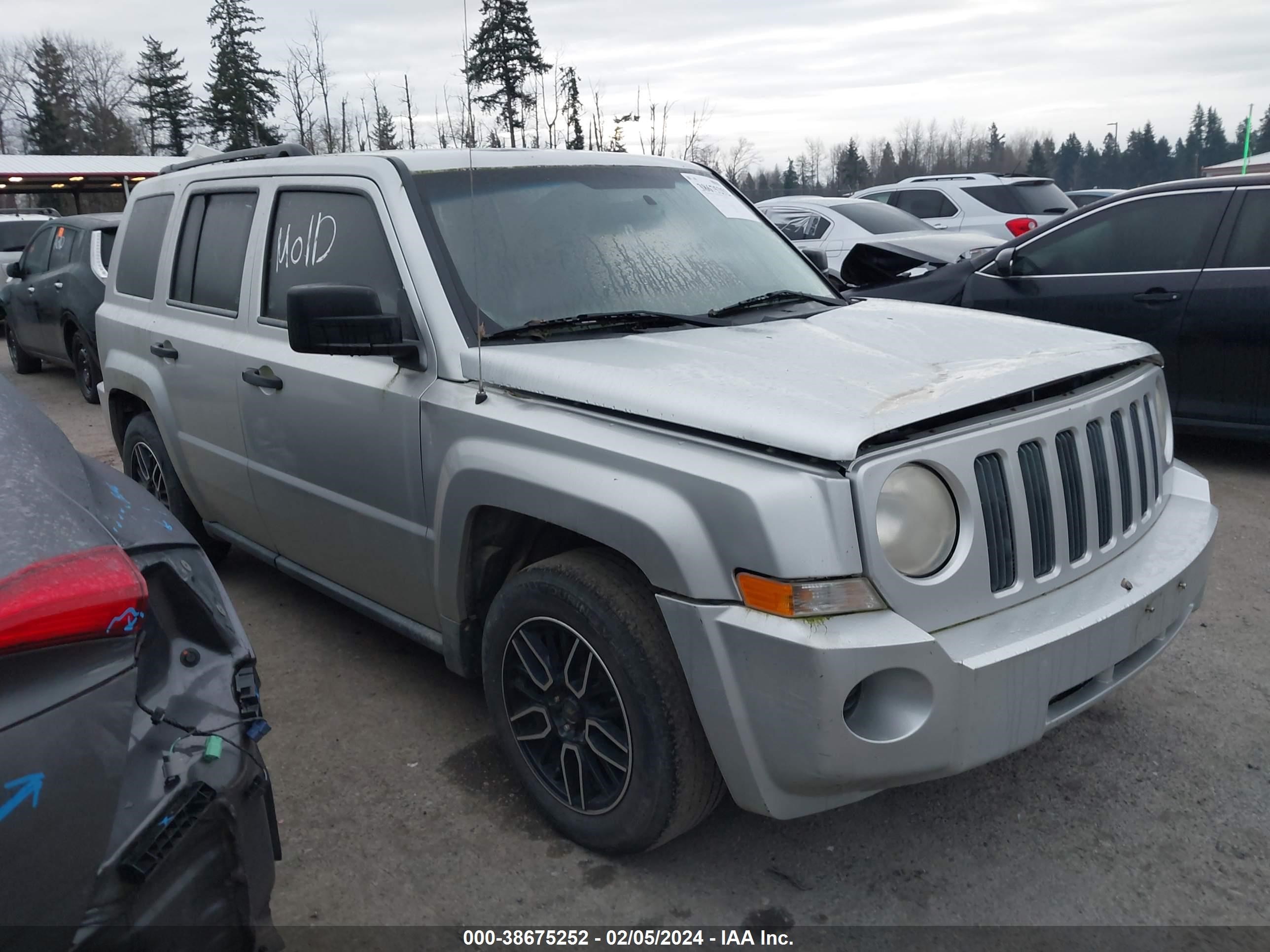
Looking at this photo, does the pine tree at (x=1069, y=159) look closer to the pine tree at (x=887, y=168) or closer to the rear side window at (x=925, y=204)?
the pine tree at (x=887, y=168)

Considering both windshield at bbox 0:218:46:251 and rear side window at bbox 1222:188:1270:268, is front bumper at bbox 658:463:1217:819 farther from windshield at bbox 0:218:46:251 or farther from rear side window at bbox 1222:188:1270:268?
windshield at bbox 0:218:46:251

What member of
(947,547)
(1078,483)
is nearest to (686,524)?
(947,547)

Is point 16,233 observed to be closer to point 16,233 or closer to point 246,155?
point 16,233

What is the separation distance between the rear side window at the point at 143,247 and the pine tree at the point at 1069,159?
348 feet

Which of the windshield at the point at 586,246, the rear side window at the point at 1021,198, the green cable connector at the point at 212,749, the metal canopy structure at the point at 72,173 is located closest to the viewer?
the green cable connector at the point at 212,749

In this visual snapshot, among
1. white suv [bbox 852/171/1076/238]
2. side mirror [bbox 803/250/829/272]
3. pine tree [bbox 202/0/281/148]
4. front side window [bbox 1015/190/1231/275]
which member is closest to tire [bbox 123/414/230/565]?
front side window [bbox 1015/190/1231/275]

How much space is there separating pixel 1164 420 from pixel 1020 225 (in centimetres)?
968

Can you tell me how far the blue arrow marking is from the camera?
1.44 meters

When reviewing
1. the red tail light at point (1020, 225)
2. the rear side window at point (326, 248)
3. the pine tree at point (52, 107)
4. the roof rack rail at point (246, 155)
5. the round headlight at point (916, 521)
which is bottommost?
the round headlight at point (916, 521)

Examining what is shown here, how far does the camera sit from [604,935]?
8.24 feet

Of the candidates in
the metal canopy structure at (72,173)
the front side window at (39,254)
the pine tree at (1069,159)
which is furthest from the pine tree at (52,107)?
the pine tree at (1069,159)

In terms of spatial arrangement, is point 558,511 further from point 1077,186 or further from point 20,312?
point 1077,186

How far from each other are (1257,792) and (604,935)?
194cm

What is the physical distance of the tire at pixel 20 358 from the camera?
12.5 m
